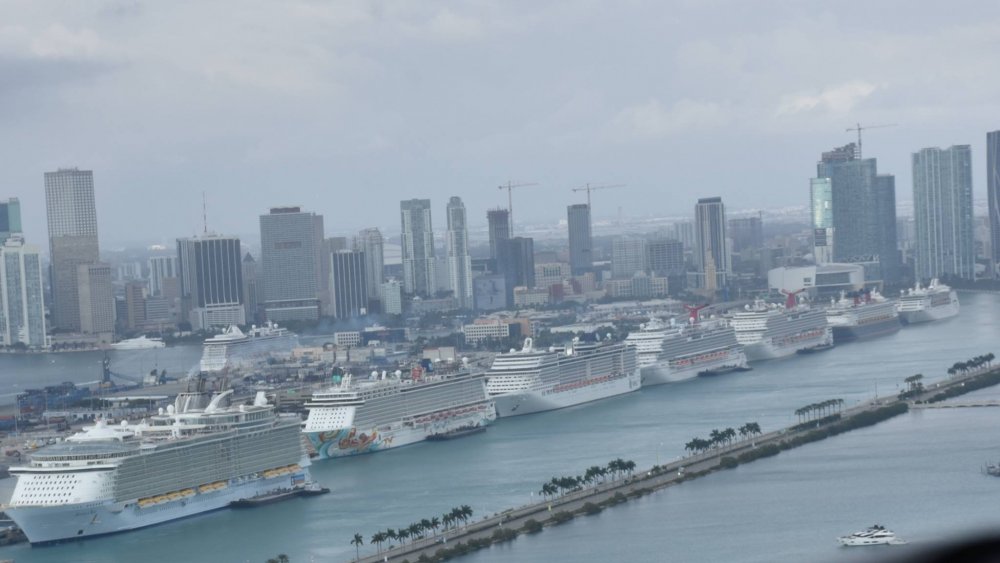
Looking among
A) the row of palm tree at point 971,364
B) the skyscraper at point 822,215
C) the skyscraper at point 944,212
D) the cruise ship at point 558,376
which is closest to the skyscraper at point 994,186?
the skyscraper at point 944,212

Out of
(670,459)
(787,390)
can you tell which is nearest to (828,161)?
(787,390)

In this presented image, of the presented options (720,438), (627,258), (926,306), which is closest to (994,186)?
(627,258)

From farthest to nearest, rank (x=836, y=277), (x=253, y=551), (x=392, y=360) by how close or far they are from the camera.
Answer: (x=836, y=277) → (x=392, y=360) → (x=253, y=551)

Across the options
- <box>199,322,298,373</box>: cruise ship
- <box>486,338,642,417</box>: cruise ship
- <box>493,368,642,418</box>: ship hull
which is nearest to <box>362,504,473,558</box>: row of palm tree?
<box>493,368,642,418</box>: ship hull

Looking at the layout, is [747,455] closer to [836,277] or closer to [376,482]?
[376,482]

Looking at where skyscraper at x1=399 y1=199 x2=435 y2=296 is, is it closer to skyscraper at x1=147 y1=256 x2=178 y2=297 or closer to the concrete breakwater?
skyscraper at x1=147 y1=256 x2=178 y2=297

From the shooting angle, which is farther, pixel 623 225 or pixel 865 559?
pixel 623 225
